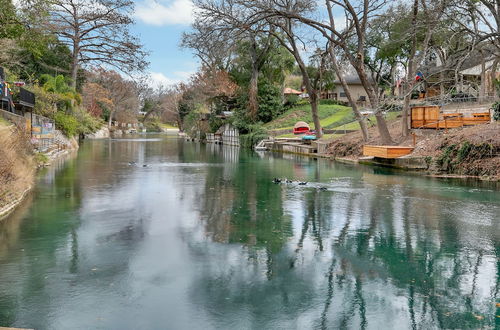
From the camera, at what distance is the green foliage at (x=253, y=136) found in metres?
47.8

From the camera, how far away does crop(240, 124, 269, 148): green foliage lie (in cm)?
4781

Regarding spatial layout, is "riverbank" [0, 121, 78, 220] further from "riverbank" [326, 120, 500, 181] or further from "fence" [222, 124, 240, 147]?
"fence" [222, 124, 240, 147]

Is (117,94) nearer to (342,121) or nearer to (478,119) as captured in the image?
(342,121)

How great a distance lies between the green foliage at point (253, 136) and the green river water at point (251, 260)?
104 ft

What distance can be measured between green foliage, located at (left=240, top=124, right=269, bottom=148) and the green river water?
31.7 m

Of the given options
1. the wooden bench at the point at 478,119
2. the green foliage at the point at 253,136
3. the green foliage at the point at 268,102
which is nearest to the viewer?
the wooden bench at the point at 478,119

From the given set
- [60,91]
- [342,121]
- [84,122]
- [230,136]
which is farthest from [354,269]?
[84,122]

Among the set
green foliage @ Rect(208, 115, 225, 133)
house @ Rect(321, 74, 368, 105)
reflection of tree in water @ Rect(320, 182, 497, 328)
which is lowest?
reflection of tree in water @ Rect(320, 182, 497, 328)

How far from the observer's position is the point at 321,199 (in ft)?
49.5

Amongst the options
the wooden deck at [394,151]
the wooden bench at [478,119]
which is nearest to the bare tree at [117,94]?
the wooden deck at [394,151]

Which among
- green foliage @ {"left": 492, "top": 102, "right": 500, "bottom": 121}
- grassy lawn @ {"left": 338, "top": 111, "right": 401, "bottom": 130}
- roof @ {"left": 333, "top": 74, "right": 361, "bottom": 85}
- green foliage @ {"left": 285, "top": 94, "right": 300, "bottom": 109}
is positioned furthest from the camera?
roof @ {"left": 333, "top": 74, "right": 361, "bottom": 85}

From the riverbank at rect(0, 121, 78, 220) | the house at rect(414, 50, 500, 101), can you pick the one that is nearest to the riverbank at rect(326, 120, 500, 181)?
the house at rect(414, 50, 500, 101)

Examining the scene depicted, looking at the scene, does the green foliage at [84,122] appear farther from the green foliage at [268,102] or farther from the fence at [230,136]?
the green foliage at [268,102]

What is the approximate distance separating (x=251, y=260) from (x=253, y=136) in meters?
40.7
